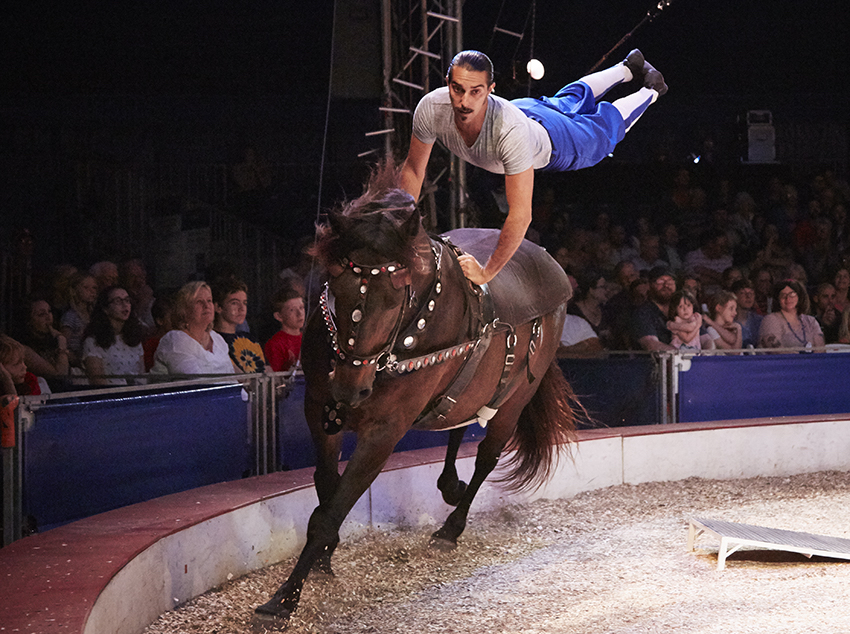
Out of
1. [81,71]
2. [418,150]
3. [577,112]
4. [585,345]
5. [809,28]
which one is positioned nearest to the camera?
[418,150]

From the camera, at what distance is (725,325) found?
24.9 ft

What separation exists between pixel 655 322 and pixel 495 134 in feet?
13.9

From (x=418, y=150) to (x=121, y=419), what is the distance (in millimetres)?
1694

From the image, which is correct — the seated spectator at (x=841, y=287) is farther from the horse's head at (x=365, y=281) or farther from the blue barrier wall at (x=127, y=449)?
the horse's head at (x=365, y=281)

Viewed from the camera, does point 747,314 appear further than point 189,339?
Yes

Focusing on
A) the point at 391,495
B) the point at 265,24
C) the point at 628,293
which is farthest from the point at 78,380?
the point at 265,24

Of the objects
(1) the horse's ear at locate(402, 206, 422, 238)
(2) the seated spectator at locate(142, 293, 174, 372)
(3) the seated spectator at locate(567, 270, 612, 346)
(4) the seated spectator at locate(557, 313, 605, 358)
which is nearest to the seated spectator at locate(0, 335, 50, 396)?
(2) the seated spectator at locate(142, 293, 174, 372)

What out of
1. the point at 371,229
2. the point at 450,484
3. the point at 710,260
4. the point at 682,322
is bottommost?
the point at 450,484

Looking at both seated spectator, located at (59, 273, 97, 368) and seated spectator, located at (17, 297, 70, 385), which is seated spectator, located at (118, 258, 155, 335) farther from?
seated spectator, located at (17, 297, 70, 385)

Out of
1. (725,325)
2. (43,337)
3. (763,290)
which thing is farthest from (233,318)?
(763,290)

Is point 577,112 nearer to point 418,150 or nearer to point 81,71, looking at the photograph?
point 418,150

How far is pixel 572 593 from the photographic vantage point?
352 cm

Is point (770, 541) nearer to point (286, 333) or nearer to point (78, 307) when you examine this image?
point (286, 333)

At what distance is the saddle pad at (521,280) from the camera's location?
3.89 m
